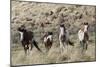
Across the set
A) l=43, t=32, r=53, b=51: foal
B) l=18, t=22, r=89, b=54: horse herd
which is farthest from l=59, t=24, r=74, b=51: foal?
l=43, t=32, r=53, b=51: foal

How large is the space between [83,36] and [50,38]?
1.46 feet

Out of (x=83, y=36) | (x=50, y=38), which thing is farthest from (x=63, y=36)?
(x=83, y=36)

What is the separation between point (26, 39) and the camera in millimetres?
2240

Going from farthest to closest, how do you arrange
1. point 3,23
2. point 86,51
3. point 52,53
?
1. point 86,51
2. point 52,53
3. point 3,23

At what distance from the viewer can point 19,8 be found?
2199 millimetres

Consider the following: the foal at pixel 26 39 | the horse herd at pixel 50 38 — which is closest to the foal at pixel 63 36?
the horse herd at pixel 50 38

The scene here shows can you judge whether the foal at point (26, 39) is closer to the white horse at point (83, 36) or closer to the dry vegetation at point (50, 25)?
the dry vegetation at point (50, 25)

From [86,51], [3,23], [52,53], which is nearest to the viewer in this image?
[3,23]

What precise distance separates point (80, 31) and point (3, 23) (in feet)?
3.14

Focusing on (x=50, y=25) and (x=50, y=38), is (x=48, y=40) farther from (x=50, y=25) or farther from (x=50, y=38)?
(x=50, y=25)

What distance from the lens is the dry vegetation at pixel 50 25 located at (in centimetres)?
219

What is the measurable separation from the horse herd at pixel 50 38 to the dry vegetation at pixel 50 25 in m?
0.04
